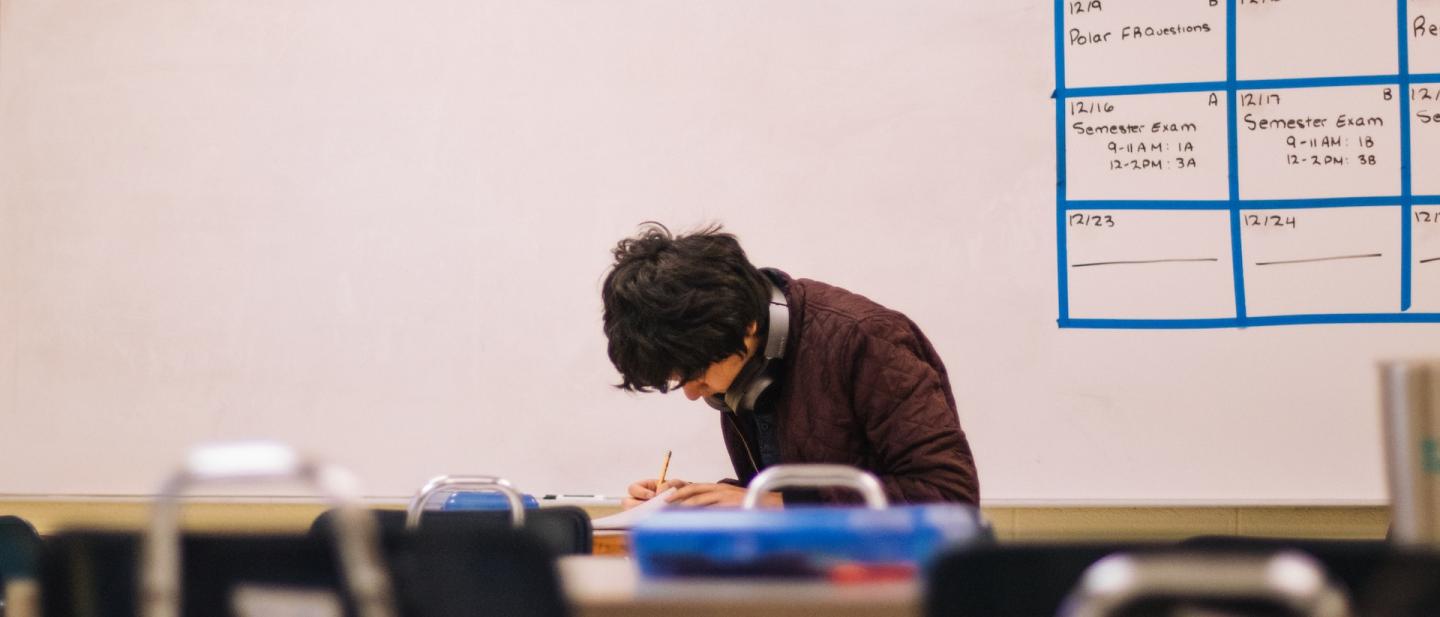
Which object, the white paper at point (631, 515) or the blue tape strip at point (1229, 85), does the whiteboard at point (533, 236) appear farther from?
the white paper at point (631, 515)

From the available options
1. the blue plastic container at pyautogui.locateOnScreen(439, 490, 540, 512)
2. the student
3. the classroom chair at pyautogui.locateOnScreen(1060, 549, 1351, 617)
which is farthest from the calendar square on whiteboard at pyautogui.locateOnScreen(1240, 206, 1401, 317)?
Answer: the classroom chair at pyautogui.locateOnScreen(1060, 549, 1351, 617)

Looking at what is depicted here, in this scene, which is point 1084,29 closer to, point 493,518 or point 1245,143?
point 1245,143

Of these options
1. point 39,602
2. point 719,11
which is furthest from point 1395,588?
point 719,11

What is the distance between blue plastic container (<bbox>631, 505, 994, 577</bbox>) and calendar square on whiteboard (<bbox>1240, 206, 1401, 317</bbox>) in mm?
1844

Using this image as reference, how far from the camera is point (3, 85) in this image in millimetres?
3277

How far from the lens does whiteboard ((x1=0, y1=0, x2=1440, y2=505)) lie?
9.38ft

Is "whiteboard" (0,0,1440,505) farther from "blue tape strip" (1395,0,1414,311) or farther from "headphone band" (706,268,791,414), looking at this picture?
"headphone band" (706,268,791,414)

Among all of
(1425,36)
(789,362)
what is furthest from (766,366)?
(1425,36)

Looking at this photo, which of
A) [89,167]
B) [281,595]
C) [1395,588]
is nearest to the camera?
[1395,588]

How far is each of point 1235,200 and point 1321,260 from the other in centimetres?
23

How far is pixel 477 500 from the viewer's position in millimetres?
2631

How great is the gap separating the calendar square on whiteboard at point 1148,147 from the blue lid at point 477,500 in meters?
1.46

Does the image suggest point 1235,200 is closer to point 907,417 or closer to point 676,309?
point 907,417

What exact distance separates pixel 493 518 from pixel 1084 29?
1.76 meters
